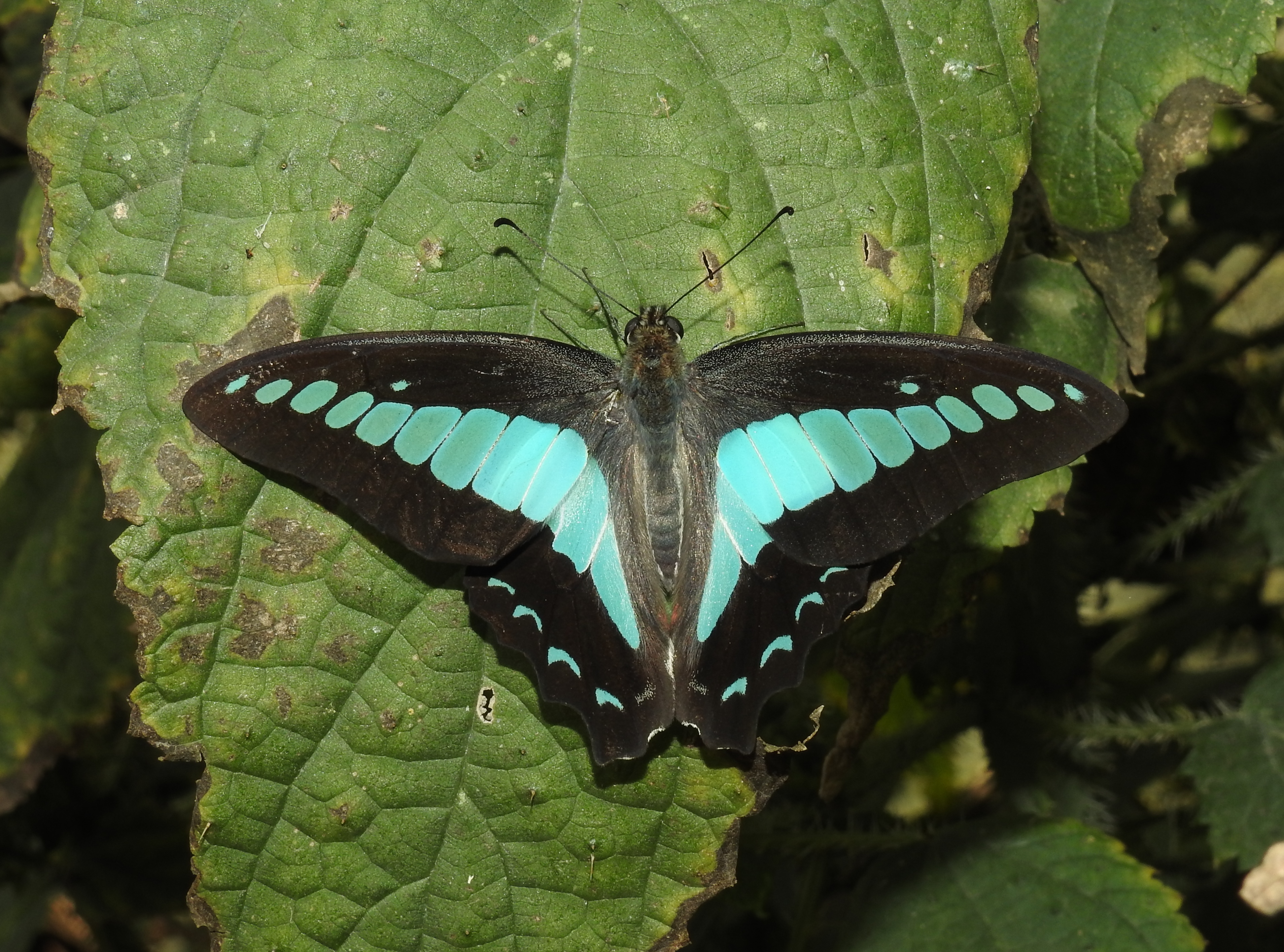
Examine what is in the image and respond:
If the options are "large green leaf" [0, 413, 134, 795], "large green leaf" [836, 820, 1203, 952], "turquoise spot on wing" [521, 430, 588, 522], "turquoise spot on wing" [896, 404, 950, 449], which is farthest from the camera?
"large green leaf" [0, 413, 134, 795]

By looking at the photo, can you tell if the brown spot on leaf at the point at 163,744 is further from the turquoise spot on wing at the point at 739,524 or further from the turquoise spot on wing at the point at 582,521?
the turquoise spot on wing at the point at 739,524

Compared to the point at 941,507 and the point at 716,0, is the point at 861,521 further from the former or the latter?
the point at 716,0

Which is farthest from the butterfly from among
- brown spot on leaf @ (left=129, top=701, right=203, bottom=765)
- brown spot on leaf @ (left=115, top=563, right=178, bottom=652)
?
brown spot on leaf @ (left=129, top=701, right=203, bottom=765)

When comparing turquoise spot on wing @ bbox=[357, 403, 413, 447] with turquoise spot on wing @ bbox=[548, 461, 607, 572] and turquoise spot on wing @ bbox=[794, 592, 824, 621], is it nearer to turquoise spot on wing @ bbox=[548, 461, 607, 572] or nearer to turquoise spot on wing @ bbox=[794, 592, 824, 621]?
turquoise spot on wing @ bbox=[548, 461, 607, 572]

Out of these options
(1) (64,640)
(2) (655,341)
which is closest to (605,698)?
(2) (655,341)

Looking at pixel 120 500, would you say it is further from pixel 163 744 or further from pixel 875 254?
pixel 875 254

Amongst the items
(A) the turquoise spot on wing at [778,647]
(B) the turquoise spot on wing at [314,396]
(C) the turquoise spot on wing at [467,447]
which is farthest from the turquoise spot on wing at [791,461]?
(B) the turquoise spot on wing at [314,396]

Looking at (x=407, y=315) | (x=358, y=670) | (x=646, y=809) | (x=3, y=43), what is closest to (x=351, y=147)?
(x=407, y=315)

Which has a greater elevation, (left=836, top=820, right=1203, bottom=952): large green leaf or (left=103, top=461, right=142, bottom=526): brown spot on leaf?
(left=103, top=461, right=142, bottom=526): brown spot on leaf
